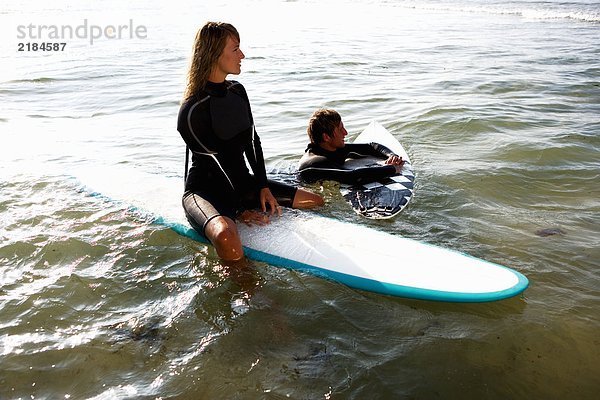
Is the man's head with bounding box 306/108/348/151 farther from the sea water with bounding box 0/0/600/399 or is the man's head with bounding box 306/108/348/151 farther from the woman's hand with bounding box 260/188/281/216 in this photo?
the woman's hand with bounding box 260/188/281/216

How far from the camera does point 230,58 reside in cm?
370

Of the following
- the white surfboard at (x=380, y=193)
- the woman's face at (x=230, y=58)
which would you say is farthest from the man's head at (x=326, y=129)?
the woman's face at (x=230, y=58)

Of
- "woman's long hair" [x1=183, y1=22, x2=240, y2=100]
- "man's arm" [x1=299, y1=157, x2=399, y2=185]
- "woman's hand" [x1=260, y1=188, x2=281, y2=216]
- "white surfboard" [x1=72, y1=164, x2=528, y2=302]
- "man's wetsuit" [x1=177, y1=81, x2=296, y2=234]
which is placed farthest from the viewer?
"man's arm" [x1=299, y1=157, x2=399, y2=185]

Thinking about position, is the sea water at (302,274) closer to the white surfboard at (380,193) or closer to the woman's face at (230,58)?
the white surfboard at (380,193)

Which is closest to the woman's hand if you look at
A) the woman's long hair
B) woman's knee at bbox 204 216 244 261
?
woman's knee at bbox 204 216 244 261

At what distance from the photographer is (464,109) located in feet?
24.6

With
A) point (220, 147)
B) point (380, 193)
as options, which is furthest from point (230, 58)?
point (380, 193)

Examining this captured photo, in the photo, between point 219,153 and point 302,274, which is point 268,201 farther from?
point 302,274

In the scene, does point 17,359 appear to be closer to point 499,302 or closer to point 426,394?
point 426,394

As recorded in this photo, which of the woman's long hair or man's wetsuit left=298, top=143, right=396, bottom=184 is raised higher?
the woman's long hair

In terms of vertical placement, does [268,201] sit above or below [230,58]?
below

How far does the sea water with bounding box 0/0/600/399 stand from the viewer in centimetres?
265

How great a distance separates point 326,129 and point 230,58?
61.4 inches

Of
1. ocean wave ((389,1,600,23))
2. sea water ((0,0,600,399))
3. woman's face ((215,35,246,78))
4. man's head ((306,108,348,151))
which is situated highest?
ocean wave ((389,1,600,23))
